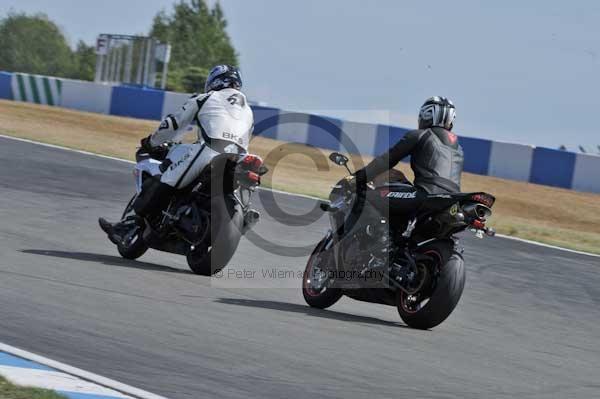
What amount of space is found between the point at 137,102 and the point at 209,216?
969 inches

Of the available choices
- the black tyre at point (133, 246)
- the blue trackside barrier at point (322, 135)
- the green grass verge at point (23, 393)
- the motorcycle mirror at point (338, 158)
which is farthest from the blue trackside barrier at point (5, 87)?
the green grass verge at point (23, 393)

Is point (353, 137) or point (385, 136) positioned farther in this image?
point (353, 137)

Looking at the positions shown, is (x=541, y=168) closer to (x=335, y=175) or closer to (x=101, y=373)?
(x=335, y=175)

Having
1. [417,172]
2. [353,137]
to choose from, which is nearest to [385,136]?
[353,137]

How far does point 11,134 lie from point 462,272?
1603 cm

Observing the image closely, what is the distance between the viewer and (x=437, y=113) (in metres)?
8.27

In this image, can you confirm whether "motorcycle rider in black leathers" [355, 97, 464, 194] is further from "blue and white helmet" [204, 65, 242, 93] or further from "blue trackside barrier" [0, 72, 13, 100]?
"blue trackside barrier" [0, 72, 13, 100]

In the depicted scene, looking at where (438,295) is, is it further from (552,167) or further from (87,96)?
(87,96)

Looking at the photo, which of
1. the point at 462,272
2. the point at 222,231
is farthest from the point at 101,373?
the point at 222,231

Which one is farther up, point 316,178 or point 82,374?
point 316,178

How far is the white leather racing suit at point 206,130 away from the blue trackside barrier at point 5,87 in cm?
2798

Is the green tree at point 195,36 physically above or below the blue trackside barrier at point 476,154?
above

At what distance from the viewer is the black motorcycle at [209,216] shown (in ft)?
29.8

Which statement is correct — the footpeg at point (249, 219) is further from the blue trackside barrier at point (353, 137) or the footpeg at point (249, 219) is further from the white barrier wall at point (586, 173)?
the white barrier wall at point (586, 173)
